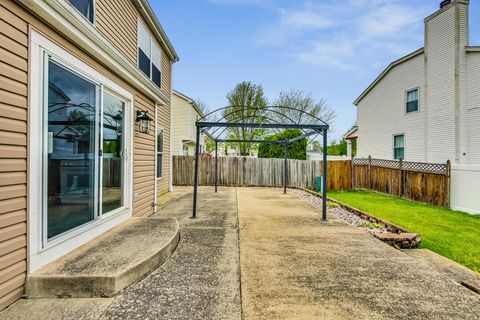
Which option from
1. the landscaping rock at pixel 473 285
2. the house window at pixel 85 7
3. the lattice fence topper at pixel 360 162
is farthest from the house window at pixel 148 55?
the lattice fence topper at pixel 360 162

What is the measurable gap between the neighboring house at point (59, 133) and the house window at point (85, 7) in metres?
0.03

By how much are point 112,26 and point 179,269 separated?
468 cm

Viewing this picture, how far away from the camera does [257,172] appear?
13.2m

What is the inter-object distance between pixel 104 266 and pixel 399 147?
1306cm

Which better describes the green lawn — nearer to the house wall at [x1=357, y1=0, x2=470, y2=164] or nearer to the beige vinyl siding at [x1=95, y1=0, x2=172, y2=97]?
the house wall at [x1=357, y1=0, x2=470, y2=164]

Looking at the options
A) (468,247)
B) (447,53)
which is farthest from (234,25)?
(468,247)

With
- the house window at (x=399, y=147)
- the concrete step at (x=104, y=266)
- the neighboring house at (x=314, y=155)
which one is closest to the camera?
the concrete step at (x=104, y=266)

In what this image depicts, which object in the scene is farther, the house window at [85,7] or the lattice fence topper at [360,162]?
the lattice fence topper at [360,162]

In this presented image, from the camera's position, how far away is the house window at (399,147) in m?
12.1

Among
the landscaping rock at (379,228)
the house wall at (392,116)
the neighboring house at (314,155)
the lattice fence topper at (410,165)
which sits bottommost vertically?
the landscaping rock at (379,228)

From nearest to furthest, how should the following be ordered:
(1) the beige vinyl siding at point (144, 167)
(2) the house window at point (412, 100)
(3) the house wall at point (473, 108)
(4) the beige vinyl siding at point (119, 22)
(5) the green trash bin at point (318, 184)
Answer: (4) the beige vinyl siding at point (119, 22) < (1) the beige vinyl siding at point (144, 167) < (3) the house wall at point (473, 108) < (2) the house window at point (412, 100) < (5) the green trash bin at point (318, 184)

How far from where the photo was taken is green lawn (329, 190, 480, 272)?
13.7ft

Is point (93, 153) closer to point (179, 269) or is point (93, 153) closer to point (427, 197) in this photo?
point (179, 269)

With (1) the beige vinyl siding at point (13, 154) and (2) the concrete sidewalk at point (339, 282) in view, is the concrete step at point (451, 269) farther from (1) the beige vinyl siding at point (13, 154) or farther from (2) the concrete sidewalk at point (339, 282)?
(1) the beige vinyl siding at point (13, 154)
